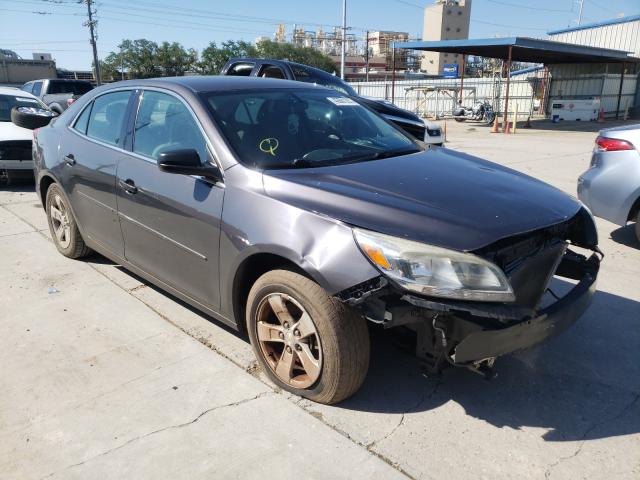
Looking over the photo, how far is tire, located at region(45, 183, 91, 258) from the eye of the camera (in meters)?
4.67

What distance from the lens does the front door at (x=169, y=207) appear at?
9.95 feet

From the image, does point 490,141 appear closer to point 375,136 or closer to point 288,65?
point 288,65

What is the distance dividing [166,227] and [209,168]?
1.91 ft

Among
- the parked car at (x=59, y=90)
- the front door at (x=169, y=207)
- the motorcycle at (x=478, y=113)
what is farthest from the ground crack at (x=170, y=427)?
the motorcycle at (x=478, y=113)

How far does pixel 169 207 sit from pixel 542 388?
241cm

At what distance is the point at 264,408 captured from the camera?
274 cm

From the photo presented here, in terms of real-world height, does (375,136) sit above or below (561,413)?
above

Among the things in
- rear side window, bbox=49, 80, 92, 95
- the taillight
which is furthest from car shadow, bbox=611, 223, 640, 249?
rear side window, bbox=49, 80, 92, 95

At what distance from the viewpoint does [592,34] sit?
31234 millimetres

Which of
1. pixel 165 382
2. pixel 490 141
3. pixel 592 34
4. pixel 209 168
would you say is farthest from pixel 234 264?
pixel 592 34

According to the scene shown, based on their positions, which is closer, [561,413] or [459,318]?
[459,318]

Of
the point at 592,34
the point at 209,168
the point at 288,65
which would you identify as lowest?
the point at 209,168

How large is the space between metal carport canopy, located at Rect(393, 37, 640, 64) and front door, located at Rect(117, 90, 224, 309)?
1898 centimetres

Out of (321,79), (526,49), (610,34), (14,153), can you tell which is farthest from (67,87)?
(610,34)
